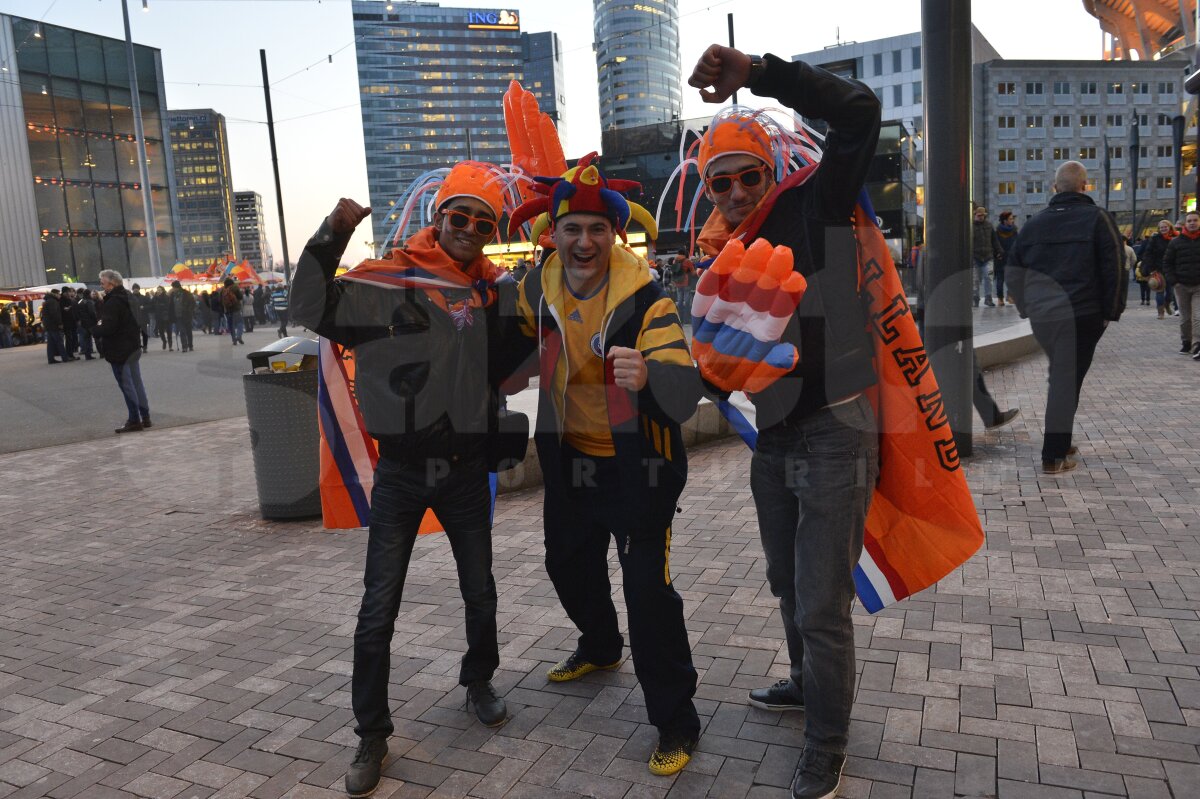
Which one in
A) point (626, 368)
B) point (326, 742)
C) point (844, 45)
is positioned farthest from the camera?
point (844, 45)

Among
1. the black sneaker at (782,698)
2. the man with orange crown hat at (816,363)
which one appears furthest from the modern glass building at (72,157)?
the man with orange crown hat at (816,363)

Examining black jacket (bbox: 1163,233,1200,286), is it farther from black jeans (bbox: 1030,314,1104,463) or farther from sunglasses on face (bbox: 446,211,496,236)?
sunglasses on face (bbox: 446,211,496,236)

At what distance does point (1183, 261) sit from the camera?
442 inches

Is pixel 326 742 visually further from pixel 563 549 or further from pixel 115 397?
pixel 115 397

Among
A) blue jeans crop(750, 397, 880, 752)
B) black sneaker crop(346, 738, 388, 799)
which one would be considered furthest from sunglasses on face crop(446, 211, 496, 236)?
black sneaker crop(346, 738, 388, 799)

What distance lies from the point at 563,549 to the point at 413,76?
1537 inches

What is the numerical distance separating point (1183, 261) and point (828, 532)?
36.7ft

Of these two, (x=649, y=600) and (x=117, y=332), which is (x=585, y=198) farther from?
(x=117, y=332)

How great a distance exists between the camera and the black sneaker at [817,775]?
265cm

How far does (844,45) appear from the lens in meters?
92.3

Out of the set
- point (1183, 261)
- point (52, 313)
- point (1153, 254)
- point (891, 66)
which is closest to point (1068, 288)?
point (1183, 261)

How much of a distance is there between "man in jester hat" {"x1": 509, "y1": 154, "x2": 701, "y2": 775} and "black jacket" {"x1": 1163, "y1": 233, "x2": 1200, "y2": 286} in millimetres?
10962

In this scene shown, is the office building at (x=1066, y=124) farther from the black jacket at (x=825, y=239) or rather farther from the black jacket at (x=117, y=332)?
the black jacket at (x=825, y=239)

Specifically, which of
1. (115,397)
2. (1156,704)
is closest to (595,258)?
(1156,704)
